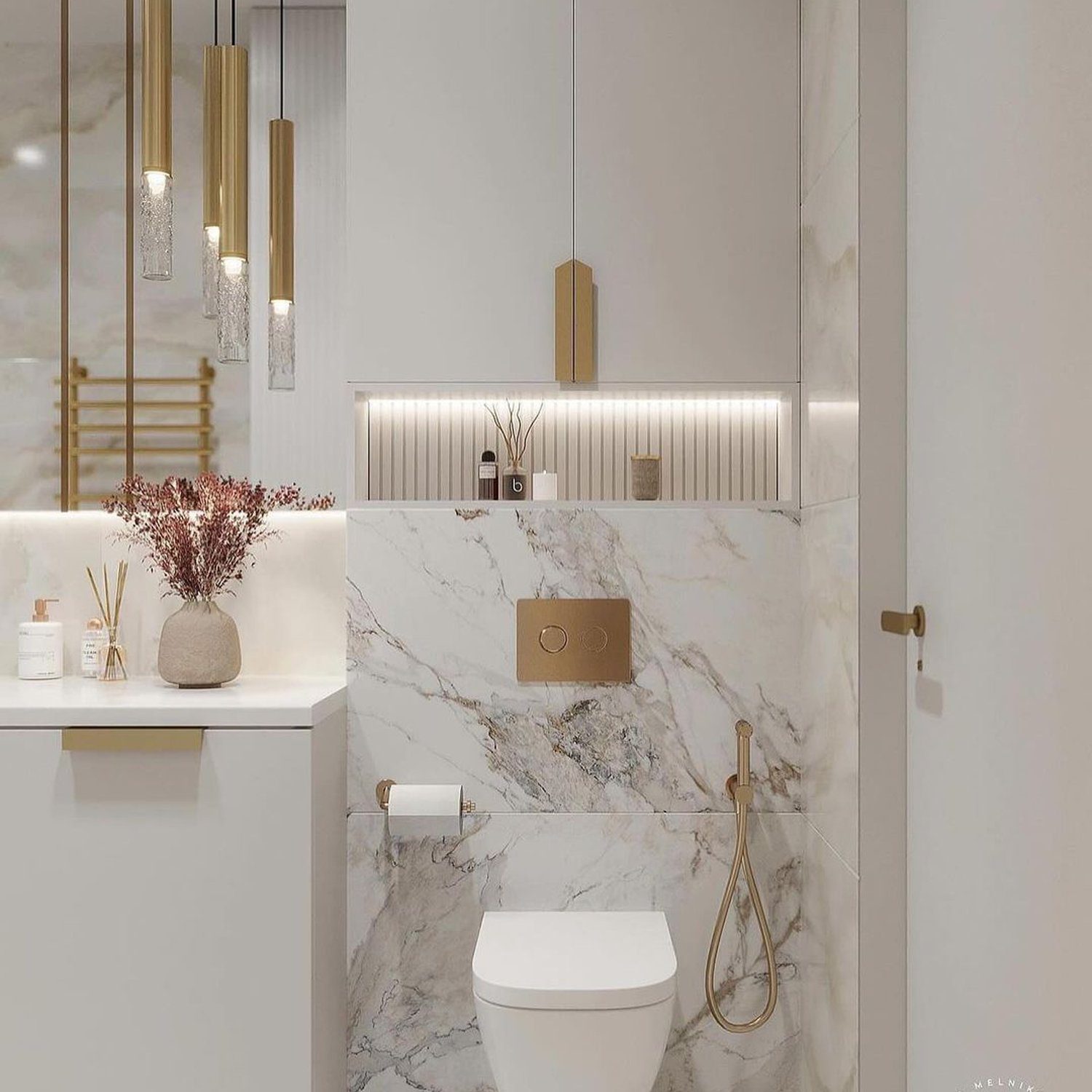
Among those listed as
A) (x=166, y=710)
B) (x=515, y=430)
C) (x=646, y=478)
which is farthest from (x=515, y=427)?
(x=166, y=710)

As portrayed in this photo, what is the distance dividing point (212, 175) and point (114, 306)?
38 centimetres

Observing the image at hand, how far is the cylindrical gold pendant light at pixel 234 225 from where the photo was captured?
6.56 ft

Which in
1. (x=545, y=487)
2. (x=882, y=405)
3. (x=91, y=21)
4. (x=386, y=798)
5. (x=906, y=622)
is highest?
(x=91, y=21)

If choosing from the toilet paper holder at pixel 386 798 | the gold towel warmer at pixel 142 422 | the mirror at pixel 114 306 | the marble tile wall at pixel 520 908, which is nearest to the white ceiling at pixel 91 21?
the mirror at pixel 114 306

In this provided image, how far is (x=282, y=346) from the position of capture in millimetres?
2094

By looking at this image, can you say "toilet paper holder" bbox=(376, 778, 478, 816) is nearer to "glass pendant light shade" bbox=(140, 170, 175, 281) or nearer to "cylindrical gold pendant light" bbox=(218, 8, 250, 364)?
"cylindrical gold pendant light" bbox=(218, 8, 250, 364)

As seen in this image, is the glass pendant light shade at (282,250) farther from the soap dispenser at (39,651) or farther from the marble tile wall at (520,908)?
the marble tile wall at (520,908)

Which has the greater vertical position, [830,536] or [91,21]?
[91,21]

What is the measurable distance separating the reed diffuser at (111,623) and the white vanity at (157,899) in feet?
1.27

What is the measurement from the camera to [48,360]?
7.33 ft

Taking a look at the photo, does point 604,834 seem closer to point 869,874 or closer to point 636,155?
point 869,874

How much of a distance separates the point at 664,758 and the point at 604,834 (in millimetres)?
188
